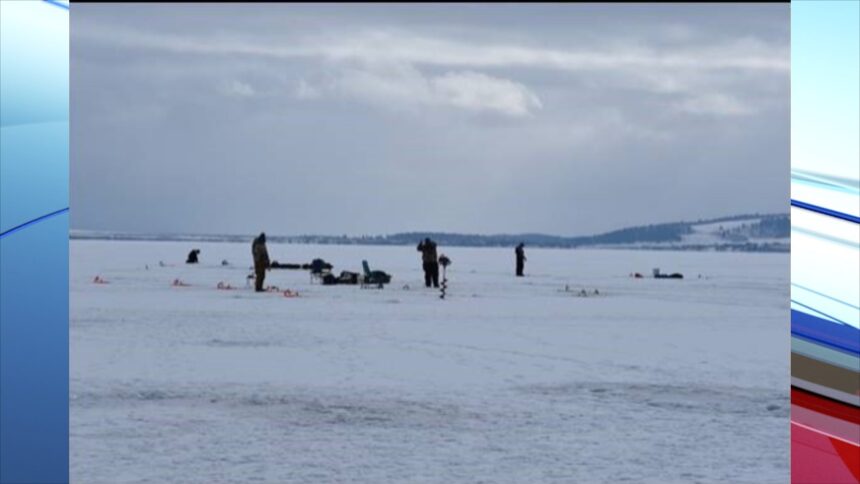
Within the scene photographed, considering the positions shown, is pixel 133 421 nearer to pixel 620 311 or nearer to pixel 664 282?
pixel 620 311

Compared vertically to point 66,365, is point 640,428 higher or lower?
lower

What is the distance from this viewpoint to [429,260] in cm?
2236

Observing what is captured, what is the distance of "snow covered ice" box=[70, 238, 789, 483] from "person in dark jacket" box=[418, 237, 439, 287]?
13.3 ft

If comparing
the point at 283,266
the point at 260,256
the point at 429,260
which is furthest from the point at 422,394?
the point at 283,266

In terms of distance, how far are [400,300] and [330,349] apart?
703 centimetres

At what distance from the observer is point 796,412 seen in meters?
4.25

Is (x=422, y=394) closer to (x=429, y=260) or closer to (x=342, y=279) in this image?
(x=429, y=260)

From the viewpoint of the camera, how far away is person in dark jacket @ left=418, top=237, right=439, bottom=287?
21.6 meters

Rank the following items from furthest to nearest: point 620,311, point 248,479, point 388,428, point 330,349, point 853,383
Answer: point 620,311
point 330,349
point 388,428
point 248,479
point 853,383

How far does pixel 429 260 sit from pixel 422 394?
13.4 metres

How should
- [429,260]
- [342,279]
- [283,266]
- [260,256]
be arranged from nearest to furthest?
[260,256] → [429,260] → [342,279] → [283,266]

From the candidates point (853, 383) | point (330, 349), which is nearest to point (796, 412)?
point (853, 383)

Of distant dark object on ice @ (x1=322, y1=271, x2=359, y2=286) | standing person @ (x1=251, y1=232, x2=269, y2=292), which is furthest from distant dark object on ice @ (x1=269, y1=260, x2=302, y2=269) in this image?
standing person @ (x1=251, y1=232, x2=269, y2=292)

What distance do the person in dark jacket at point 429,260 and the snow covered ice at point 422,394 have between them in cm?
405
